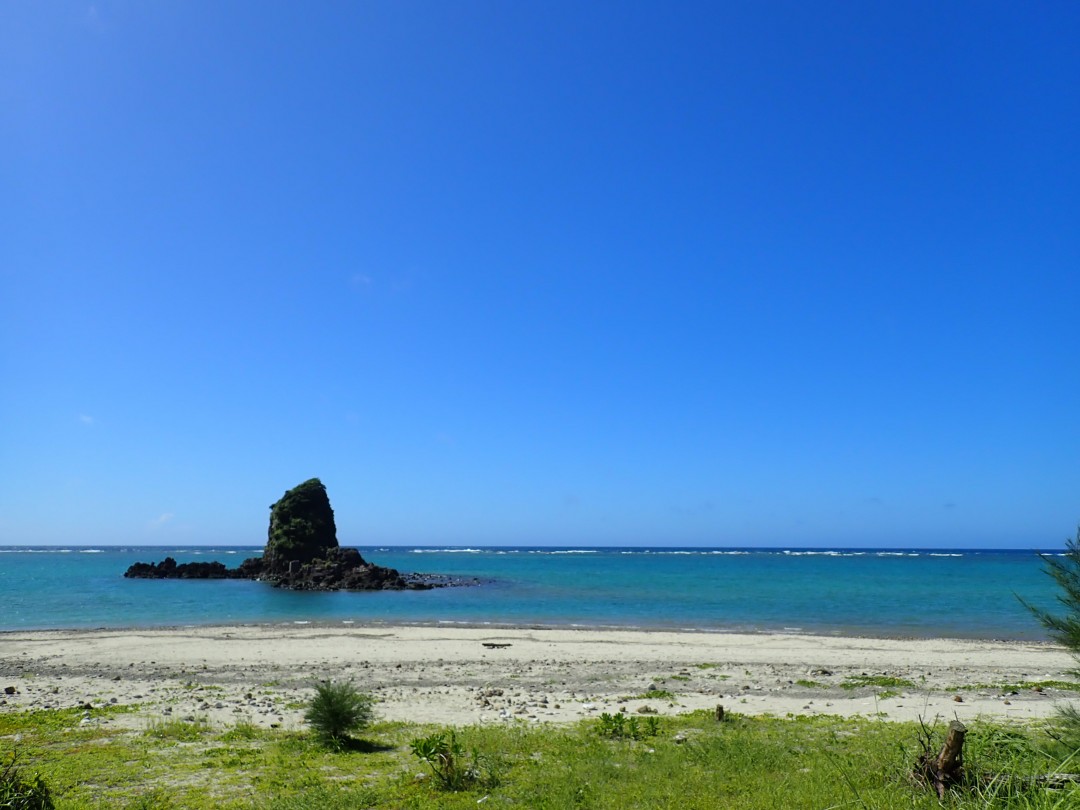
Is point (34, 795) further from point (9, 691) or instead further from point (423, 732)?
point (9, 691)

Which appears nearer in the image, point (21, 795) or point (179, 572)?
point (21, 795)

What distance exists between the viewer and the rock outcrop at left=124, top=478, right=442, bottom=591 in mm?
87875

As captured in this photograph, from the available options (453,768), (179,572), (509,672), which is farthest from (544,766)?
(179,572)

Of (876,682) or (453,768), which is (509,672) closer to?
(876,682)

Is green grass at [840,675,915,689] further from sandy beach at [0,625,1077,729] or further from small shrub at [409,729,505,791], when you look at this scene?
small shrub at [409,729,505,791]

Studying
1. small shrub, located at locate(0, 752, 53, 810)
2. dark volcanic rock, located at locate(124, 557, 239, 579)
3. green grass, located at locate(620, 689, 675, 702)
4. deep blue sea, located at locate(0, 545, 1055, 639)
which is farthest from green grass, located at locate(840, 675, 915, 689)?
dark volcanic rock, located at locate(124, 557, 239, 579)

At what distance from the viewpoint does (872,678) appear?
2186 cm

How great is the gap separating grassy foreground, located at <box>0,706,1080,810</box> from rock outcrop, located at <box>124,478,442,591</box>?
71.4 meters

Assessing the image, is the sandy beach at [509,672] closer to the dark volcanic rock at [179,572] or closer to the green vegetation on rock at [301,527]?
the green vegetation on rock at [301,527]

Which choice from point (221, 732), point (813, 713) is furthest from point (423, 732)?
point (813, 713)

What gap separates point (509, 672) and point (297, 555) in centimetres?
8303

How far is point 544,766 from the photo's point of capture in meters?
11.4

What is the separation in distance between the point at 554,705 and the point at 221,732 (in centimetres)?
806

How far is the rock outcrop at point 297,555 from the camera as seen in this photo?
87.9m
